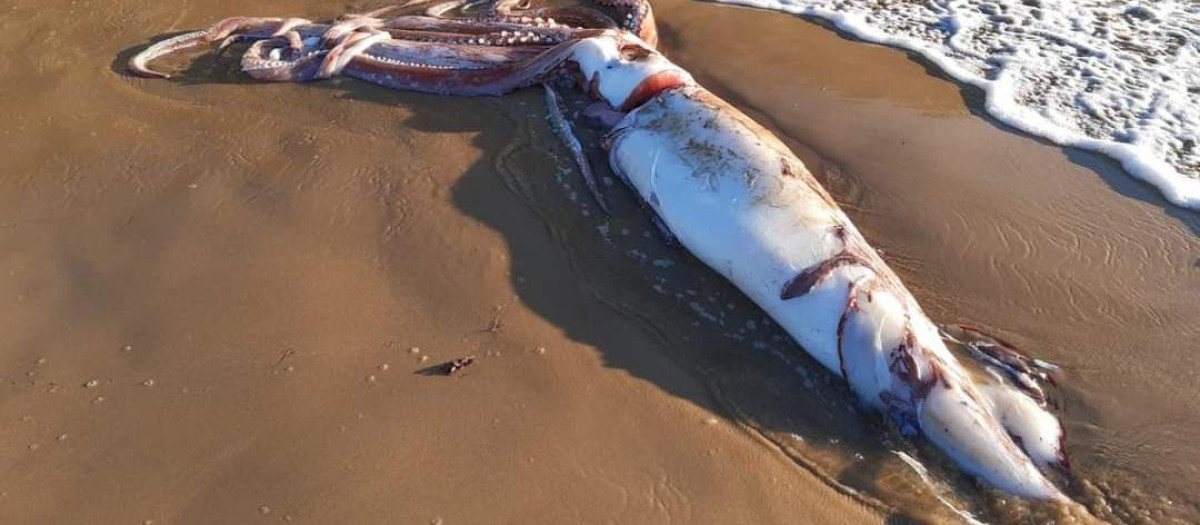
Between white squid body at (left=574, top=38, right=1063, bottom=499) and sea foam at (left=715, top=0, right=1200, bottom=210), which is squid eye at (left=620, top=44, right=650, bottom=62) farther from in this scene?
sea foam at (left=715, top=0, right=1200, bottom=210)

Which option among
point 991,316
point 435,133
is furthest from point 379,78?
point 991,316

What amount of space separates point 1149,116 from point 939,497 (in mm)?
3501

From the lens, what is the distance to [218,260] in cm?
387

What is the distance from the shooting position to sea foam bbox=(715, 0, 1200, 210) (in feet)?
16.4

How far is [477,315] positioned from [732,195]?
1.25 m

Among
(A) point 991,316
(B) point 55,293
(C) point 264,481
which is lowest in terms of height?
(A) point 991,316

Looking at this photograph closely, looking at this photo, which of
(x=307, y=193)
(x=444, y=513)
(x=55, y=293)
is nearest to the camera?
(x=444, y=513)

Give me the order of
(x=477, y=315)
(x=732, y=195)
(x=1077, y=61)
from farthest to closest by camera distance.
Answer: (x=1077, y=61)
(x=732, y=195)
(x=477, y=315)

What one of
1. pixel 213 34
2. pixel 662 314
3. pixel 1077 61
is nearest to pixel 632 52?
pixel 662 314

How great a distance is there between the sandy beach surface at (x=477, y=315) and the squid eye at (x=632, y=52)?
53 centimetres

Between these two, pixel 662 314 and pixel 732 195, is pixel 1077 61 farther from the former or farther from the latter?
pixel 662 314

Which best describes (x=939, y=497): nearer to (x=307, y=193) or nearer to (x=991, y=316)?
(x=991, y=316)

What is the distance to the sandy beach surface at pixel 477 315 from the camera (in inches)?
120

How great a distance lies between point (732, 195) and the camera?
151 inches
